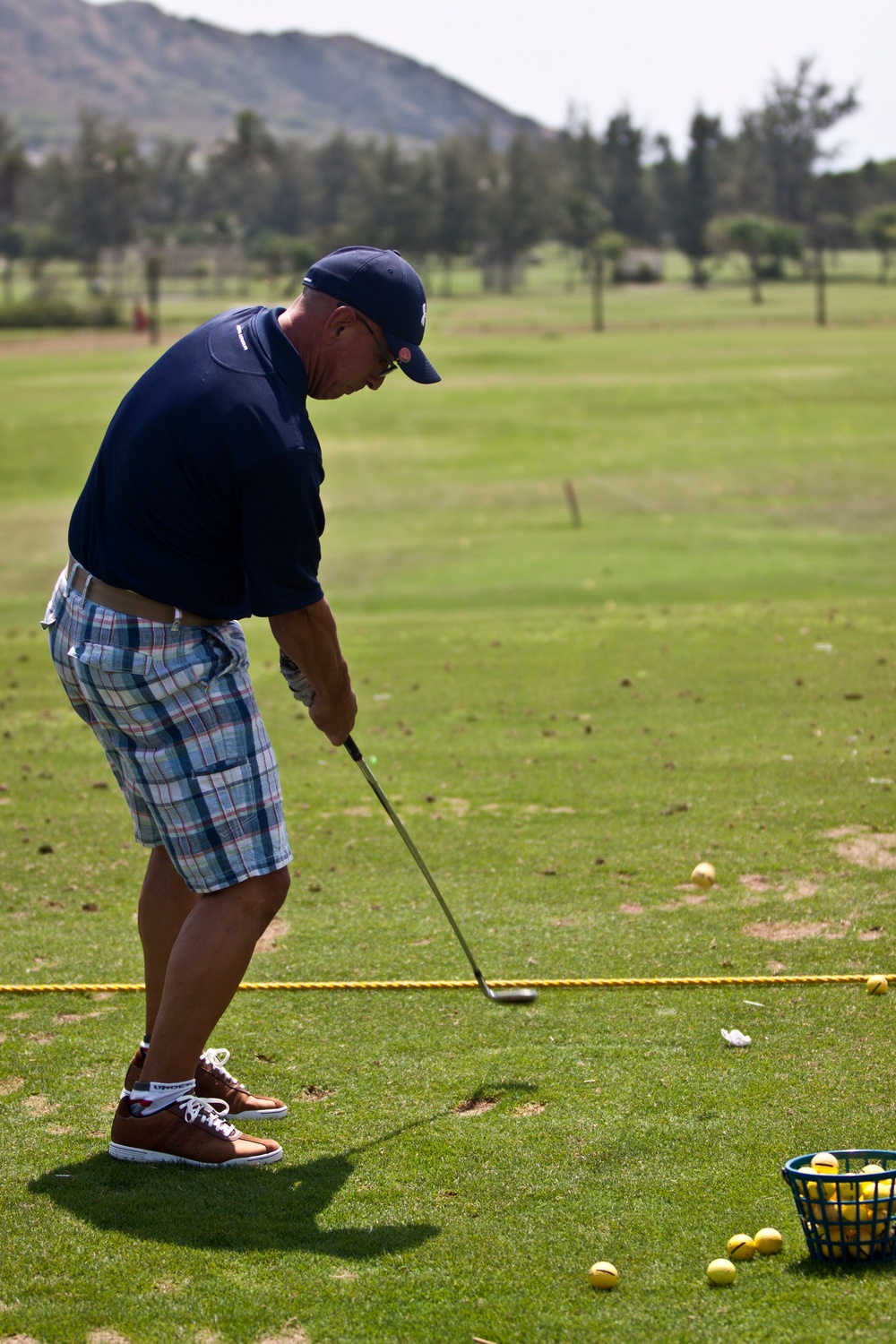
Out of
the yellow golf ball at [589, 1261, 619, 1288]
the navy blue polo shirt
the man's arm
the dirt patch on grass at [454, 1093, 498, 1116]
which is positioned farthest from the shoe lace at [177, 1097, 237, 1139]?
the navy blue polo shirt

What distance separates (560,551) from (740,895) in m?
13.9

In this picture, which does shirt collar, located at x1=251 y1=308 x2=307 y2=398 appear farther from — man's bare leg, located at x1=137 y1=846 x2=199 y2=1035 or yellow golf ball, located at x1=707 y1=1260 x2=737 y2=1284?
yellow golf ball, located at x1=707 y1=1260 x2=737 y2=1284

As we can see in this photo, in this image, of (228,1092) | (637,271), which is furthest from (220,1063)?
(637,271)

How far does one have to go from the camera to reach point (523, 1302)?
3252 mm

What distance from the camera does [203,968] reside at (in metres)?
3.93

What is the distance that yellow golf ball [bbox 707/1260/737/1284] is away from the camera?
10.8 ft

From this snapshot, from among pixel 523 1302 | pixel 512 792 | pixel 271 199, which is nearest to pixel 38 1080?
pixel 523 1302

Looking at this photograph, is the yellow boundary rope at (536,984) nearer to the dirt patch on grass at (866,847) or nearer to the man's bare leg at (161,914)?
the man's bare leg at (161,914)

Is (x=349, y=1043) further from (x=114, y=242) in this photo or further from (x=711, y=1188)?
(x=114, y=242)

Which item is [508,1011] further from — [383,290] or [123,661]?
[383,290]

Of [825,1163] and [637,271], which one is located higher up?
[637,271]

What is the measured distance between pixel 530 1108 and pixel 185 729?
5.11 ft

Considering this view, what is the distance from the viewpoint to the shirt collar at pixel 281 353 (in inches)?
149

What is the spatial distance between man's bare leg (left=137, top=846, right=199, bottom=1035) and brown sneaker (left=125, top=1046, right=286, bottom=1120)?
0.46ft
